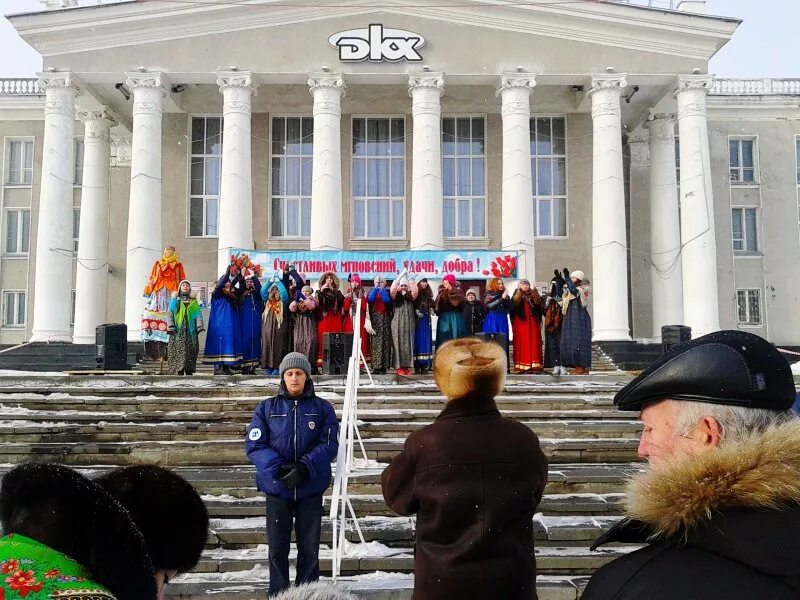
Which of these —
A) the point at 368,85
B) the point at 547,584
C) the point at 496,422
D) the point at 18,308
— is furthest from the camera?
the point at 18,308

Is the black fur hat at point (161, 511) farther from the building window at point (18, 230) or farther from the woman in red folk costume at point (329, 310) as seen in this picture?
the building window at point (18, 230)

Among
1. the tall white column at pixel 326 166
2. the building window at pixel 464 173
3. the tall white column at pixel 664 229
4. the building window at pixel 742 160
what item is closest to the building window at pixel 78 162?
the tall white column at pixel 326 166

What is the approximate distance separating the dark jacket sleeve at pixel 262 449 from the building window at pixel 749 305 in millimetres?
24897

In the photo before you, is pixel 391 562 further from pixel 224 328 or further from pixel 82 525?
pixel 224 328

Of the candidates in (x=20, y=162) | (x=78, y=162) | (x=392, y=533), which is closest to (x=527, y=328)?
(x=392, y=533)

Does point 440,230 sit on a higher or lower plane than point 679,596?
higher

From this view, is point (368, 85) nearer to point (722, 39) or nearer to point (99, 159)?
point (99, 159)

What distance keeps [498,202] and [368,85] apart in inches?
208

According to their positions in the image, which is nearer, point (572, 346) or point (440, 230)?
point (572, 346)

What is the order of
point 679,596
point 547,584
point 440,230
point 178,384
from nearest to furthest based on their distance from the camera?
point 679,596, point 547,584, point 178,384, point 440,230

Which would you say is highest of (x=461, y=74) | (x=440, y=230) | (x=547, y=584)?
(x=461, y=74)

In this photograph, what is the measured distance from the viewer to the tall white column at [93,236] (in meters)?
21.8

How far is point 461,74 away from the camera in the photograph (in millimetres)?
20172

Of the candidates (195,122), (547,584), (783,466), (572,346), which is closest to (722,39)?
(572,346)
